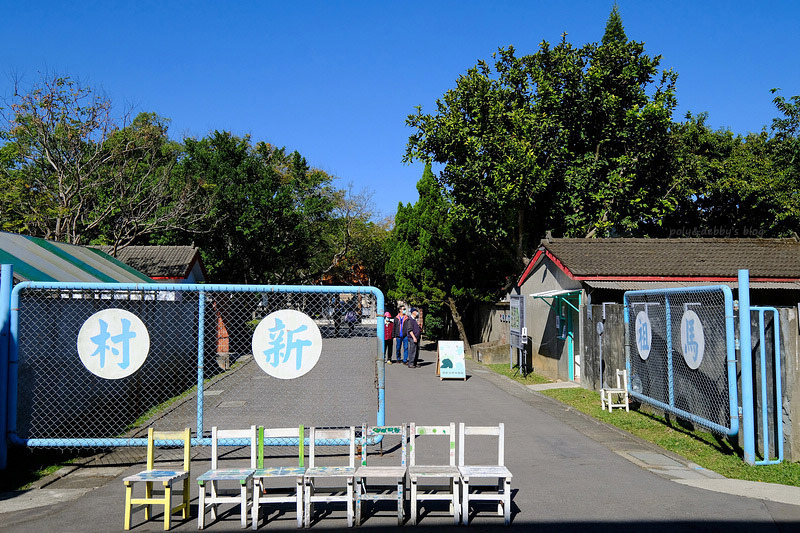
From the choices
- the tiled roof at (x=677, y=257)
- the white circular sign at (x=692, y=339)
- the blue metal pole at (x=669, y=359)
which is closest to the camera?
the white circular sign at (x=692, y=339)


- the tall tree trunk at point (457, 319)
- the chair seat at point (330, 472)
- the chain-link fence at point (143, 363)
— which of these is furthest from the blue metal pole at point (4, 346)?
the tall tree trunk at point (457, 319)

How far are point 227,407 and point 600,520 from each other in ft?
27.1

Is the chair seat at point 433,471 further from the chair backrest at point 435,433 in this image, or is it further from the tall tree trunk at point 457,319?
the tall tree trunk at point 457,319

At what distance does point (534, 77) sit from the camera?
26734 millimetres

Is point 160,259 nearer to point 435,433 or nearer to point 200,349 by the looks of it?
point 200,349

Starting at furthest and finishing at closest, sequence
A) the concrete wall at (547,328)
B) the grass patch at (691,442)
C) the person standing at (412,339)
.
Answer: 1. the person standing at (412,339)
2. the concrete wall at (547,328)
3. the grass patch at (691,442)

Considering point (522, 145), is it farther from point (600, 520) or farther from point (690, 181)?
point (600, 520)

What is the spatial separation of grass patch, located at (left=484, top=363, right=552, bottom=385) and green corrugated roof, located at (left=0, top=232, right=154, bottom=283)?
416 inches

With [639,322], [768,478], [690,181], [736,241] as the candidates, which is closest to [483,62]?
[690,181]

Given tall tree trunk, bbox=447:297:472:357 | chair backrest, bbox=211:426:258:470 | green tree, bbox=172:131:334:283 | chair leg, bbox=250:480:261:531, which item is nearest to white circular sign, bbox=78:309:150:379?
chair backrest, bbox=211:426:258:470

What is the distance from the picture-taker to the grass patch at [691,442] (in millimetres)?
7664

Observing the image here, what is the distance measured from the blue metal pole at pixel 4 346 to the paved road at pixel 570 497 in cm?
80

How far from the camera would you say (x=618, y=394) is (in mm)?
12883

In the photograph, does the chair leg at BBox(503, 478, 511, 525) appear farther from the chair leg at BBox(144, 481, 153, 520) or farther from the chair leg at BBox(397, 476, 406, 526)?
the chair leg at BBox(144, 481, 153, 520)
